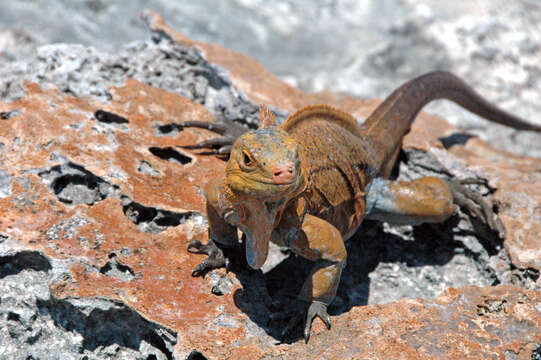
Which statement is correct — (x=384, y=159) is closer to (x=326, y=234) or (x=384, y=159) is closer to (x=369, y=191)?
(x=369, y=191)

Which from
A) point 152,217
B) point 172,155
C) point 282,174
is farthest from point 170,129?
point 282,174

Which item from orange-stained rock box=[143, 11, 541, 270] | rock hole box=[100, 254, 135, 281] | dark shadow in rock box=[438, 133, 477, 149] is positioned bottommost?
rock hole box=[100, 254, 135, 281]

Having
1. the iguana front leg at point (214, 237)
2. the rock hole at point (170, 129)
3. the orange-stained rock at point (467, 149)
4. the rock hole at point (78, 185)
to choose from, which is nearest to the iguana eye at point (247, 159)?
the iguana front leg at point (214, 237)

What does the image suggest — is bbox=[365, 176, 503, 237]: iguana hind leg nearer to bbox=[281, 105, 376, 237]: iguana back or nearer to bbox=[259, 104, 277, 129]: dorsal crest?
bbox=[281, 105, 376, 237]: iguana back

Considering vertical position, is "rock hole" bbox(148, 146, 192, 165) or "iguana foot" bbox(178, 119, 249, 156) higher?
"iguana foot" bbox(178, 119, 249, 156)

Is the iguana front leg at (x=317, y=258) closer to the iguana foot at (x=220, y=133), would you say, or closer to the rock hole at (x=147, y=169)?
the rock hole at (x=147, y=169)

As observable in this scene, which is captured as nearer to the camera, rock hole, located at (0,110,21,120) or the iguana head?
the iguana head

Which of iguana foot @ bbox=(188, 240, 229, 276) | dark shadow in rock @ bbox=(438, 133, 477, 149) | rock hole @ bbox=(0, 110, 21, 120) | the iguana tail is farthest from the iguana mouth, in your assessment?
dark shadow in rock @ bbox=(438, 133, 477, 149)

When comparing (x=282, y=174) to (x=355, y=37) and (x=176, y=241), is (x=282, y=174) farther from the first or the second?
(x=355, y=37)
